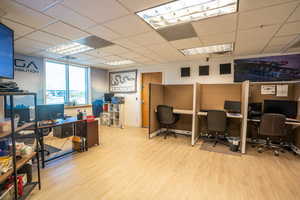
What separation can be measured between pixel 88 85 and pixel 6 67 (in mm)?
4242

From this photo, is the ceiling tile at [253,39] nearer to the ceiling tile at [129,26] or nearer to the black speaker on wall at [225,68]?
the black speaker on wall at [225,68]

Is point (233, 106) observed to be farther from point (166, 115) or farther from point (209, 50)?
point (166, 115)

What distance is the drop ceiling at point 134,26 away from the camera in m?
1.83

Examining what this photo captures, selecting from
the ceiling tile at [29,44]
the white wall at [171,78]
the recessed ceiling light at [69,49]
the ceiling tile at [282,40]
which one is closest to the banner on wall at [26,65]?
the ceiling tile at [29,44]

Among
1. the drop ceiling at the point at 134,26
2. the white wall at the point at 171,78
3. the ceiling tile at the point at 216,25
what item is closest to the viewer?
the drop ceiling at the point at 134,26

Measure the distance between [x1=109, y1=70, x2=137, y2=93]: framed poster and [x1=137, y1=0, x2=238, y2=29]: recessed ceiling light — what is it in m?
3.71

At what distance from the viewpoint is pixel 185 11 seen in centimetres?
204

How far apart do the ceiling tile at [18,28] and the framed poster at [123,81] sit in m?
3.70

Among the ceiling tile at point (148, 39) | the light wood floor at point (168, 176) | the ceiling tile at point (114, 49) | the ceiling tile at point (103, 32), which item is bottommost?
the light wood floor at point (168, 176)

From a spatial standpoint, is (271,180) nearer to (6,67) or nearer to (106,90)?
(6,67)

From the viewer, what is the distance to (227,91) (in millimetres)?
4207

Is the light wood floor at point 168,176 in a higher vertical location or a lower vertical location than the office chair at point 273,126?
lower

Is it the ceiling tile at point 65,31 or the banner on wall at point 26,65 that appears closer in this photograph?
the ceiling tile at point 65,31

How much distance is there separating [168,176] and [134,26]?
2.63 meters
